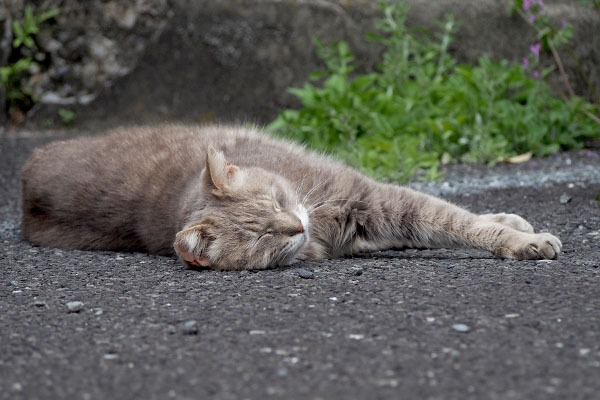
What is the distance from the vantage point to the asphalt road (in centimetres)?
195

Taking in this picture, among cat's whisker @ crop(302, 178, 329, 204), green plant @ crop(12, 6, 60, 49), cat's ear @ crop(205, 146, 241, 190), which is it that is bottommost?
cat's whisker @ crop(302, 178, 329, 204)

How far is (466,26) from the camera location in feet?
21.0

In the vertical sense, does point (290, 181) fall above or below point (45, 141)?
above

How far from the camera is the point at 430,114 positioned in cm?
576

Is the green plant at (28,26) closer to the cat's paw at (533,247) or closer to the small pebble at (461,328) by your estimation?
the cat's paw at (533,247)

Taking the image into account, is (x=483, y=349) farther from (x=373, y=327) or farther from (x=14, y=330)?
(x=14, y=330)

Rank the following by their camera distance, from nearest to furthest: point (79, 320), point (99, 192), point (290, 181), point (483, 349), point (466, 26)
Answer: point (483, 349)
point (79, 320)
point (290, 181)
point (99, 192)
point (466, 26)

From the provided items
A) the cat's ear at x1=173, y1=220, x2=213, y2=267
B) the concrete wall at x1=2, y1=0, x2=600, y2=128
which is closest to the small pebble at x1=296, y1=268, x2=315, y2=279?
the cat's ear at x1=173, y1=220, x2=213, y2=267

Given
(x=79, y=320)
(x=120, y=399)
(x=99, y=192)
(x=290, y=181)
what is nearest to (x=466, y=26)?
(x=290, y=181)

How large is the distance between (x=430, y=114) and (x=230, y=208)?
296cm

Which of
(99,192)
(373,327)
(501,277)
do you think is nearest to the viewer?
(373,327)

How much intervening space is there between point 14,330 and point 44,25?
17.7 ft

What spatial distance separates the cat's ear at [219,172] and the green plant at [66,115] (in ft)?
14.3

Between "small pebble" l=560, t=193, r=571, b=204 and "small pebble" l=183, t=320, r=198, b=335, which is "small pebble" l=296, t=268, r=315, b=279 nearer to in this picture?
"small pebble" l=183, t=320, r=198, b=335
